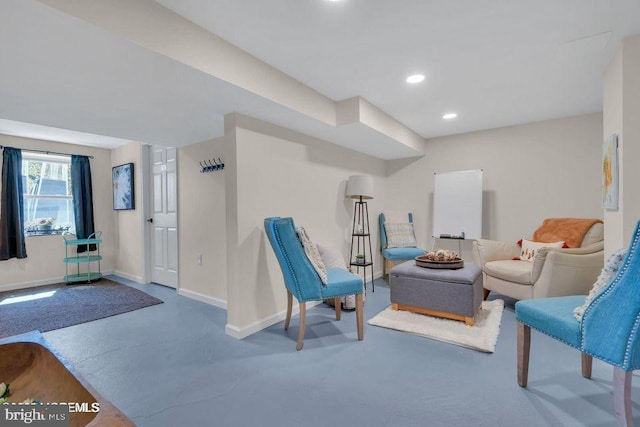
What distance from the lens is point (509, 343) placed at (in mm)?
2402

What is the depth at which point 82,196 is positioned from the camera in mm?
4836

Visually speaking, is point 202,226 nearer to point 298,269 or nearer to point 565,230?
point 298,269

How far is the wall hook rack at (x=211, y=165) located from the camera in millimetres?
3396

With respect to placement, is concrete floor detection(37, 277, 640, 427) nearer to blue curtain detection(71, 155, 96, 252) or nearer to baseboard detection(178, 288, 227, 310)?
baseboard detection(178, 288, 227, 310)

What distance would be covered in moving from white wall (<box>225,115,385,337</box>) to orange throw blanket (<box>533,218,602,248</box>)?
2552 millimetres

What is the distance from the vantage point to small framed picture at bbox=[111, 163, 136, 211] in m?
4.67

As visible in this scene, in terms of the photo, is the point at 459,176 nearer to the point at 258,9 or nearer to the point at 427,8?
the point at 427,8

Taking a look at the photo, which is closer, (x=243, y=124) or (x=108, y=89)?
(x=108, y=89)

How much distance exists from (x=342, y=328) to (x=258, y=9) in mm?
2577

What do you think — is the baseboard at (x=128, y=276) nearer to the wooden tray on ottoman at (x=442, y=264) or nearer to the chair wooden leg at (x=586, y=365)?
the wooden tray on ottoman at (x=442, y=264)

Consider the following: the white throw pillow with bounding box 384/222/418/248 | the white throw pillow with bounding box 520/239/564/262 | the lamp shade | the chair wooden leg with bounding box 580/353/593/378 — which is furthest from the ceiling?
the chair wooden leg with bounding box 580/353/593/378

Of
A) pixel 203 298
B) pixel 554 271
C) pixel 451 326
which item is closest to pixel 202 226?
pixel 203 298

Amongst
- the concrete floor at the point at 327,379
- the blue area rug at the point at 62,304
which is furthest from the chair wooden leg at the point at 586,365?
the blue area rug at the point at 62,304

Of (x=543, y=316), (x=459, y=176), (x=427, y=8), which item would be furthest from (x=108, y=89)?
(x=459, y=176)
